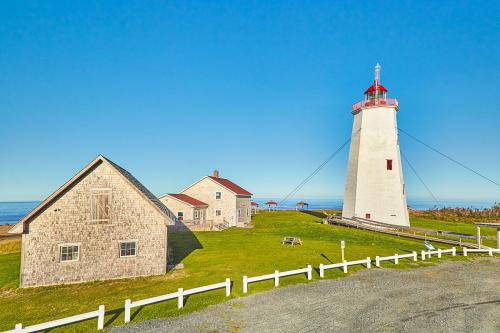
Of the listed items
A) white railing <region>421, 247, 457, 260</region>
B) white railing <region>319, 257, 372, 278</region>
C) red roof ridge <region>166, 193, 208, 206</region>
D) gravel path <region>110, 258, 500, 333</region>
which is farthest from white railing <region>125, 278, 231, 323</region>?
red roof ridge <region>166, 193, 208, 206</region>

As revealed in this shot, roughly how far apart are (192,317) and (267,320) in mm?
2771

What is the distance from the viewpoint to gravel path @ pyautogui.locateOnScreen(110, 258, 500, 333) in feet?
31.0

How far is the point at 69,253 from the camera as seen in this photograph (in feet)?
51.3

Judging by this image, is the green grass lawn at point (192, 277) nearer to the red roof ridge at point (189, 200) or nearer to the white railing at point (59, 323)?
the white railing at point (59, 323)

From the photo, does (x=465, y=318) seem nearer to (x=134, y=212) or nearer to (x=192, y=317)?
(x=192, y=317)

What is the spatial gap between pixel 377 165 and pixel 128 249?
28807 millimetres

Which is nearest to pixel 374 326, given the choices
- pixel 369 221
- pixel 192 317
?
pixel 192 317

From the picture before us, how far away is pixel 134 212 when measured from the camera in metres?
16.8

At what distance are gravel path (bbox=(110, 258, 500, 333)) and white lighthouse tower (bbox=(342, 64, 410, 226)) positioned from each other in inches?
695

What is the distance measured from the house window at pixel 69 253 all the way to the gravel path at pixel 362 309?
8.21 m

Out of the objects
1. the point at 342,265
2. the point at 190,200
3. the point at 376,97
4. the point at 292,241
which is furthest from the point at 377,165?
the point at 190,200

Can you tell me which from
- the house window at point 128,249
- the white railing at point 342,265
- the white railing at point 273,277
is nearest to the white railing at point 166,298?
the white railing at point 273,277

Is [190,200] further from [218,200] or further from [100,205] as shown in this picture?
[100,205]

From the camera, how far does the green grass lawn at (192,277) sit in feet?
36.9
